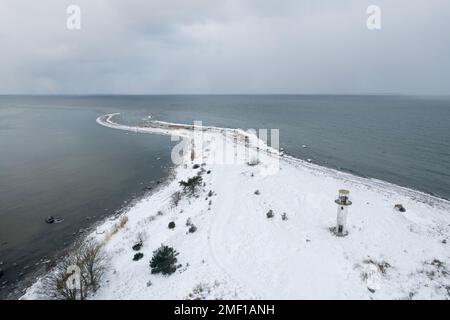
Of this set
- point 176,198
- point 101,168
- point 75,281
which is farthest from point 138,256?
point 101,168

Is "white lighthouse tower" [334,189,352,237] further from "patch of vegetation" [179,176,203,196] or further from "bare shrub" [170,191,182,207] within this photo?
"bare shrub" [170,191,182,207]

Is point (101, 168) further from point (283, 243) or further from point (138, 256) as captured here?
point (283, 243)

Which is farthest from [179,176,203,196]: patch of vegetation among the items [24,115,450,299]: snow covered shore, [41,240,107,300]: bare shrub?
[41,240,107,300]: bare shrub

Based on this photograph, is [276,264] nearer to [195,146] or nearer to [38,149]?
[195,146]

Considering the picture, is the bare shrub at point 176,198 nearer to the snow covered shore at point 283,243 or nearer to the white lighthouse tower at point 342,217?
the snow covered shore at point 283,243

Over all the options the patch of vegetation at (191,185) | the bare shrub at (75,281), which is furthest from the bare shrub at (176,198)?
the bare shrub at (75,281)
